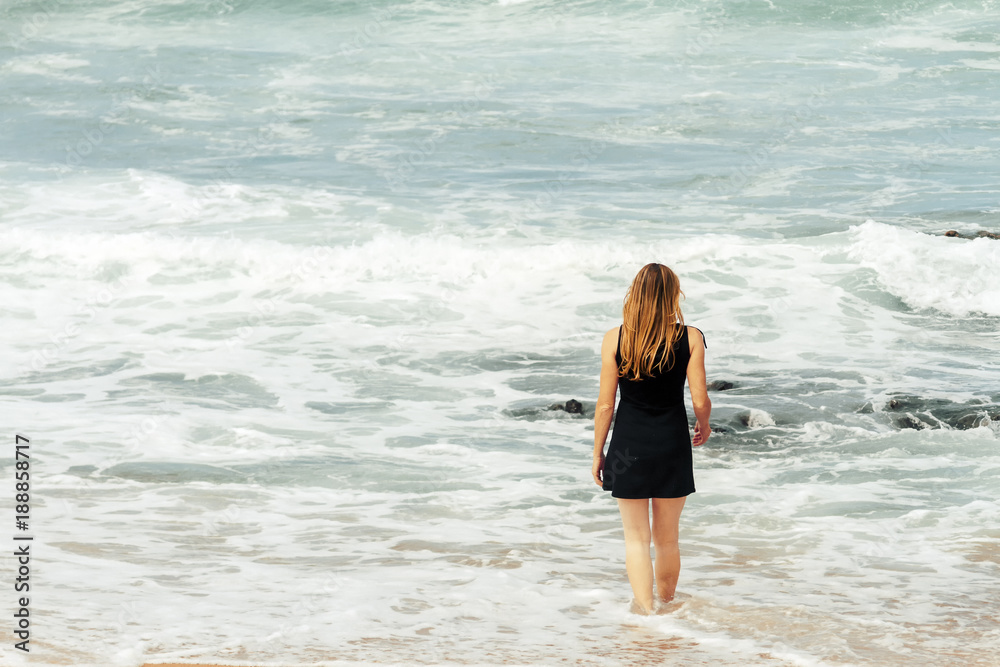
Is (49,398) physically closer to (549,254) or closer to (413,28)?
(549,254)

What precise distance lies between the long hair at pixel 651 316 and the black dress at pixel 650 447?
151 millimetres

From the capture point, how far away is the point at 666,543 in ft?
17.9

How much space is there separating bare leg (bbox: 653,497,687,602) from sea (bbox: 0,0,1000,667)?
0.18 metres

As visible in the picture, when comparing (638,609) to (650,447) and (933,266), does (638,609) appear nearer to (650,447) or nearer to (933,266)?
(650,447)

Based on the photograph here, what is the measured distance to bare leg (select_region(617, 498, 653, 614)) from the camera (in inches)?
210

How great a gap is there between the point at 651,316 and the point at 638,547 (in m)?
1.17

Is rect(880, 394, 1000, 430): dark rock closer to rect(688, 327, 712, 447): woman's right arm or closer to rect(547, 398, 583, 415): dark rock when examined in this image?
rect(547, 398, 583, 415): dark rock

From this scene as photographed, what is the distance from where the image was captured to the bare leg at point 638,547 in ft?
17.5

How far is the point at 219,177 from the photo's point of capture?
20.2 m

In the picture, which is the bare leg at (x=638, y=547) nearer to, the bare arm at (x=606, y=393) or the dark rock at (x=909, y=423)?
the bare arm at (x=606, y=393)

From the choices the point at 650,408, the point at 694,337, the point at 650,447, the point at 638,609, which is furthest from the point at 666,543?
the point at 694,337

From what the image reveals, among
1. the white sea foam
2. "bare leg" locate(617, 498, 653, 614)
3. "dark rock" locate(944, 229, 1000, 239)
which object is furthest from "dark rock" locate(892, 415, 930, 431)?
"dark rock" locate(944, 229, 1000, 239)

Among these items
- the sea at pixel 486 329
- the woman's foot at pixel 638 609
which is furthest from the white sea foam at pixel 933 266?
the woman's foot at pixel 638 609

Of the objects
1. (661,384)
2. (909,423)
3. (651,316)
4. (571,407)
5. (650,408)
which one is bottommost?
(909,423)
